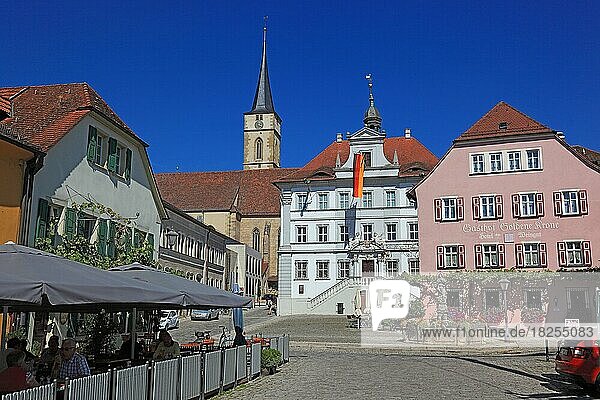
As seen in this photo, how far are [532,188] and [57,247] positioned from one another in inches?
1053

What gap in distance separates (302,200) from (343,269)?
6608 millimetres

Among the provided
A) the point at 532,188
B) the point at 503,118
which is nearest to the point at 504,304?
the point at 532,188

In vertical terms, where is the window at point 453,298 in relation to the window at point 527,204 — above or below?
below

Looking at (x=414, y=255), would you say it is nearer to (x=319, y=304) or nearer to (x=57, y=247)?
(x=319, y=304)

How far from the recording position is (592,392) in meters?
14.5

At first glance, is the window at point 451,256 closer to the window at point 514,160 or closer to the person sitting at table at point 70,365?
the window at point 514,160

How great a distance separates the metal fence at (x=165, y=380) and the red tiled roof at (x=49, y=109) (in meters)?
10.7

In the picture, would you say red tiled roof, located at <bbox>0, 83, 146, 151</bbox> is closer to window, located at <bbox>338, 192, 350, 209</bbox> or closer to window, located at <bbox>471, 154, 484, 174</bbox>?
window, located at <bbox>471, 154, 484, 174</bbox>

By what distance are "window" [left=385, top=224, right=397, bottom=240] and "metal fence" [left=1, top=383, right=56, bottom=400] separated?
4631 centimetres

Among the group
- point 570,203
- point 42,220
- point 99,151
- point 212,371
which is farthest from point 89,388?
point 570,203

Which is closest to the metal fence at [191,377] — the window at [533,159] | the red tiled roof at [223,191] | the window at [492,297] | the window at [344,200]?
the window at [492,297]

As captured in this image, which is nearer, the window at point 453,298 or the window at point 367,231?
the window at point 453,298

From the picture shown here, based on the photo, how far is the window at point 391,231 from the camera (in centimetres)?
5300

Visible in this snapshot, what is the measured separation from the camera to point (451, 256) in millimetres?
38406
